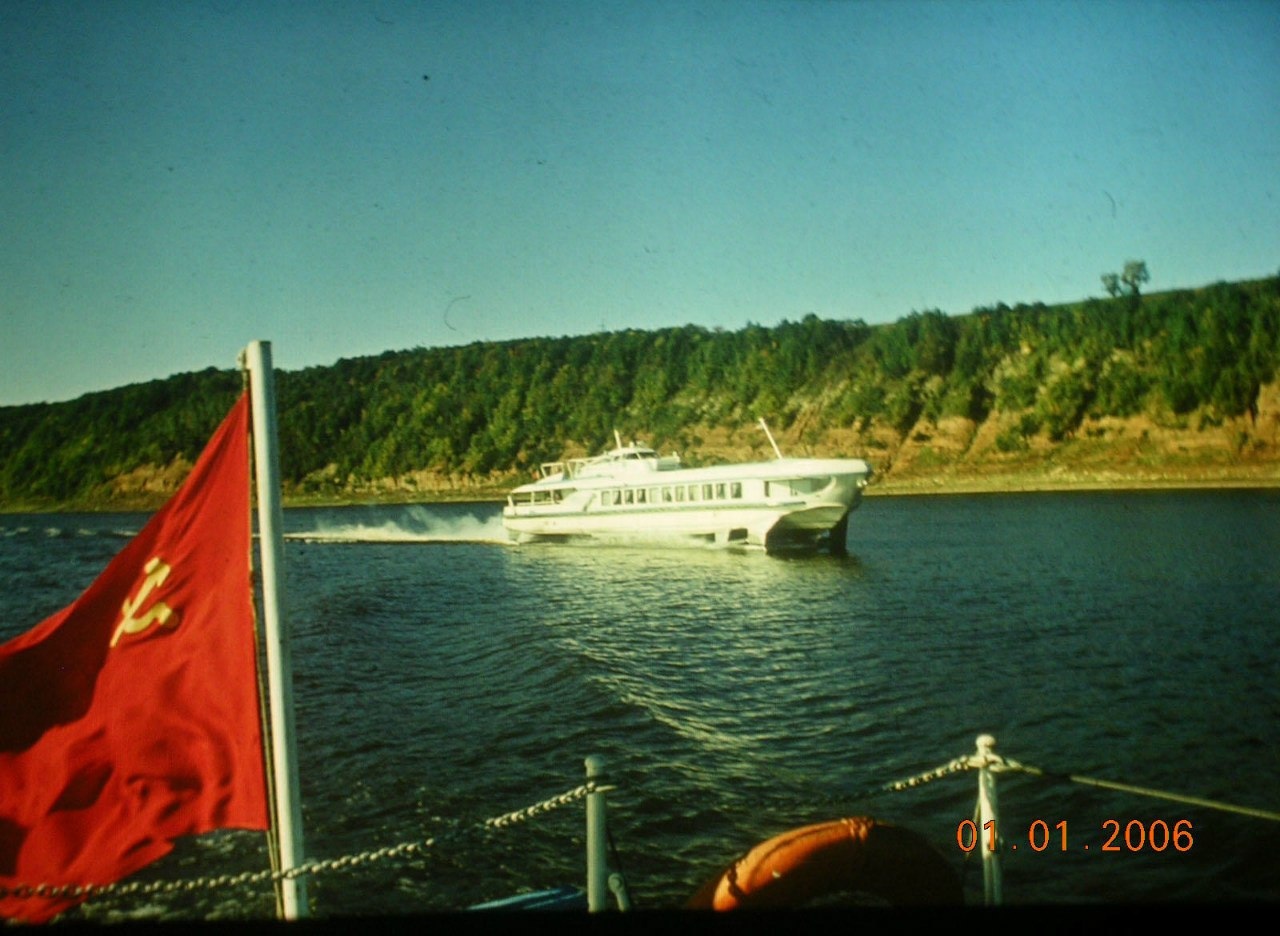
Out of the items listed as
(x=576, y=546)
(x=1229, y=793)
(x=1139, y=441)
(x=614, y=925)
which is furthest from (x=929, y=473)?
(x=614, y=925)

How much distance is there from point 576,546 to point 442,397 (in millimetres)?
23034

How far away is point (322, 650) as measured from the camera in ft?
58.3

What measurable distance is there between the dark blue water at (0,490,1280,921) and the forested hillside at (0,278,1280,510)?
22.1m

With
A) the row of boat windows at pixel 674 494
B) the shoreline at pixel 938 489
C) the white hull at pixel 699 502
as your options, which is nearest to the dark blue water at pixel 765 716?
the white hull at pixel 699 502

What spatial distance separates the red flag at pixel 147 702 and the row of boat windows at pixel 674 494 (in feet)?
94.4

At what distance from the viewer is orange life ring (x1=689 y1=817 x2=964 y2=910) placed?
412 cm

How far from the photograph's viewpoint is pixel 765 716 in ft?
39.9

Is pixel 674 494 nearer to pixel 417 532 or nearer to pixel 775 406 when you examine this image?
pixel 417 532

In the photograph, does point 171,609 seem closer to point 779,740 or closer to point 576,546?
point 779,740

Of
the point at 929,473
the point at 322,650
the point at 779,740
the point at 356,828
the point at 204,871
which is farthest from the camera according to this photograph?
the point at 929,473

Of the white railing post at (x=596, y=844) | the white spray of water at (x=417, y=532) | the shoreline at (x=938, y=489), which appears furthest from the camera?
the shoreline at (x=938, y=489)

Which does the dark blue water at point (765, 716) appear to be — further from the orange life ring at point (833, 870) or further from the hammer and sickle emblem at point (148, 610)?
the hammer and sickle emblem at point (148, 610)

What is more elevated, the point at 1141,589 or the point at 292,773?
the point at 292,773

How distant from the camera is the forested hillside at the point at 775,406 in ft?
157
